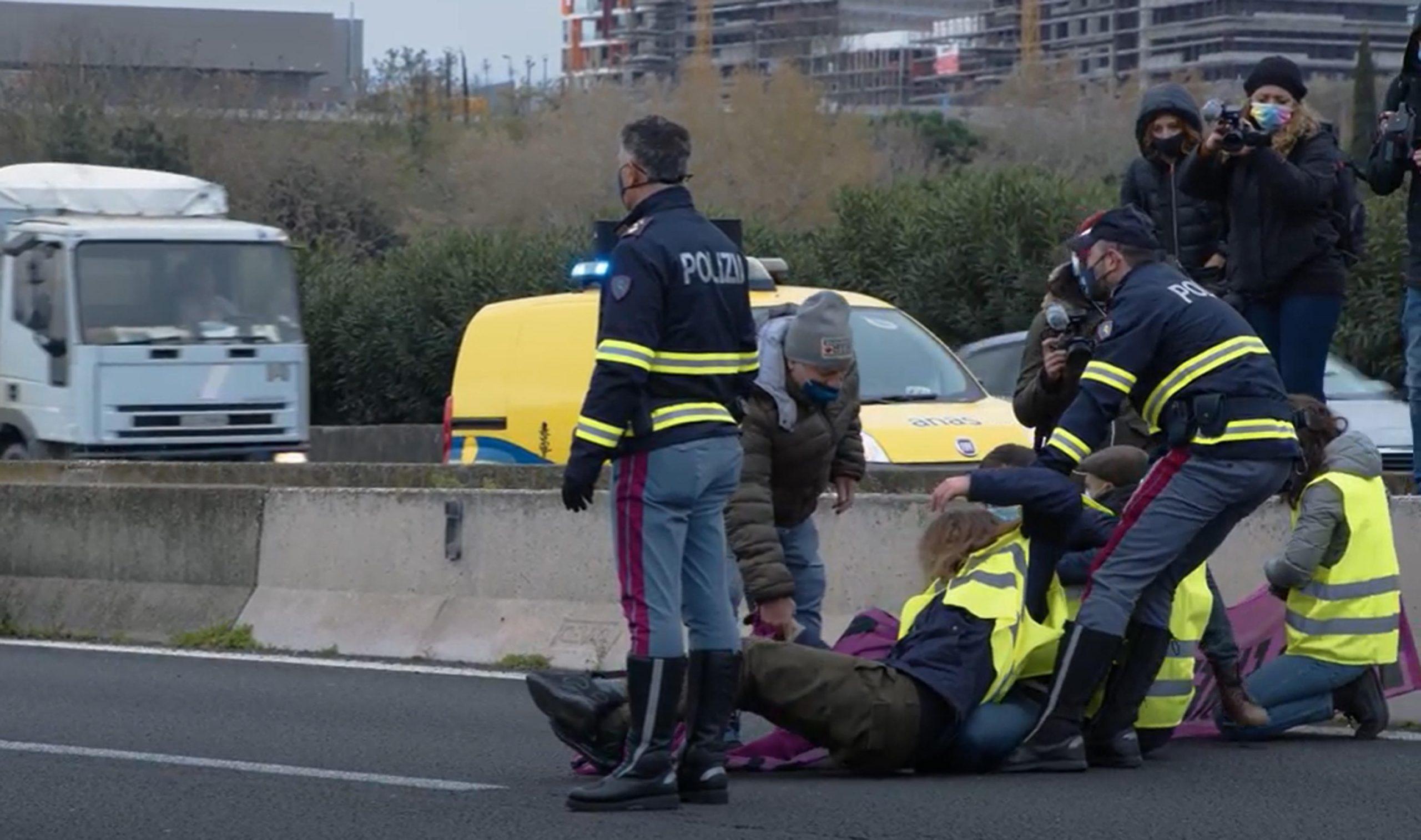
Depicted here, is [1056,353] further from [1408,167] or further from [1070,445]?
[1408,167]

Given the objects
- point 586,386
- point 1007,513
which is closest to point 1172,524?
point 1007,513

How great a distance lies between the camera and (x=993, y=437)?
1358 cm

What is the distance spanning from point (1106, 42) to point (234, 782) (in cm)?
15208

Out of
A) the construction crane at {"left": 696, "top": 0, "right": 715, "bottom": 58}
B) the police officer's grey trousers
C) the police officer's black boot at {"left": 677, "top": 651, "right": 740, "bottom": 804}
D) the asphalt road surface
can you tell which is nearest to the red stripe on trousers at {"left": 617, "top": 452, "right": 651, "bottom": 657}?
the police officer's black boot at {"left": 677, "top": 651, "right": 740, "bottom": 804}

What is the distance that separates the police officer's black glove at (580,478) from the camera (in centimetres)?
678

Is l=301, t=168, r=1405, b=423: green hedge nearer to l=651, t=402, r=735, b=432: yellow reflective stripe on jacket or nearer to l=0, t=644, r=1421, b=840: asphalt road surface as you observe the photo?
l=0, t=644, r=1421, b=840: asphalt road surface

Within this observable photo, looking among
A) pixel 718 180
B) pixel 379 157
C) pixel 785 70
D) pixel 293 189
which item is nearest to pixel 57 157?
pixel 293 189

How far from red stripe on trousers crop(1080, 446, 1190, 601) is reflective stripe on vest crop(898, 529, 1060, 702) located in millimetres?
217

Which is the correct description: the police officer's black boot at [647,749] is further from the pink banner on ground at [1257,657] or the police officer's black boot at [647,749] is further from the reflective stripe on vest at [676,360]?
the pink banner on ground at [1257,657]

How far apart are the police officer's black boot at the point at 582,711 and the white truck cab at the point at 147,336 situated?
1563 cm

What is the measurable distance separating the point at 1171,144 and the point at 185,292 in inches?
566

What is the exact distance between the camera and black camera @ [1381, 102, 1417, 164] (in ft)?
33.1

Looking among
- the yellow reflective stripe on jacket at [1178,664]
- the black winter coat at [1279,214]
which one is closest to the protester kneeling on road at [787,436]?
the yellow reflective stripe on jacket at [1178,664]

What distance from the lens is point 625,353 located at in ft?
22.2
